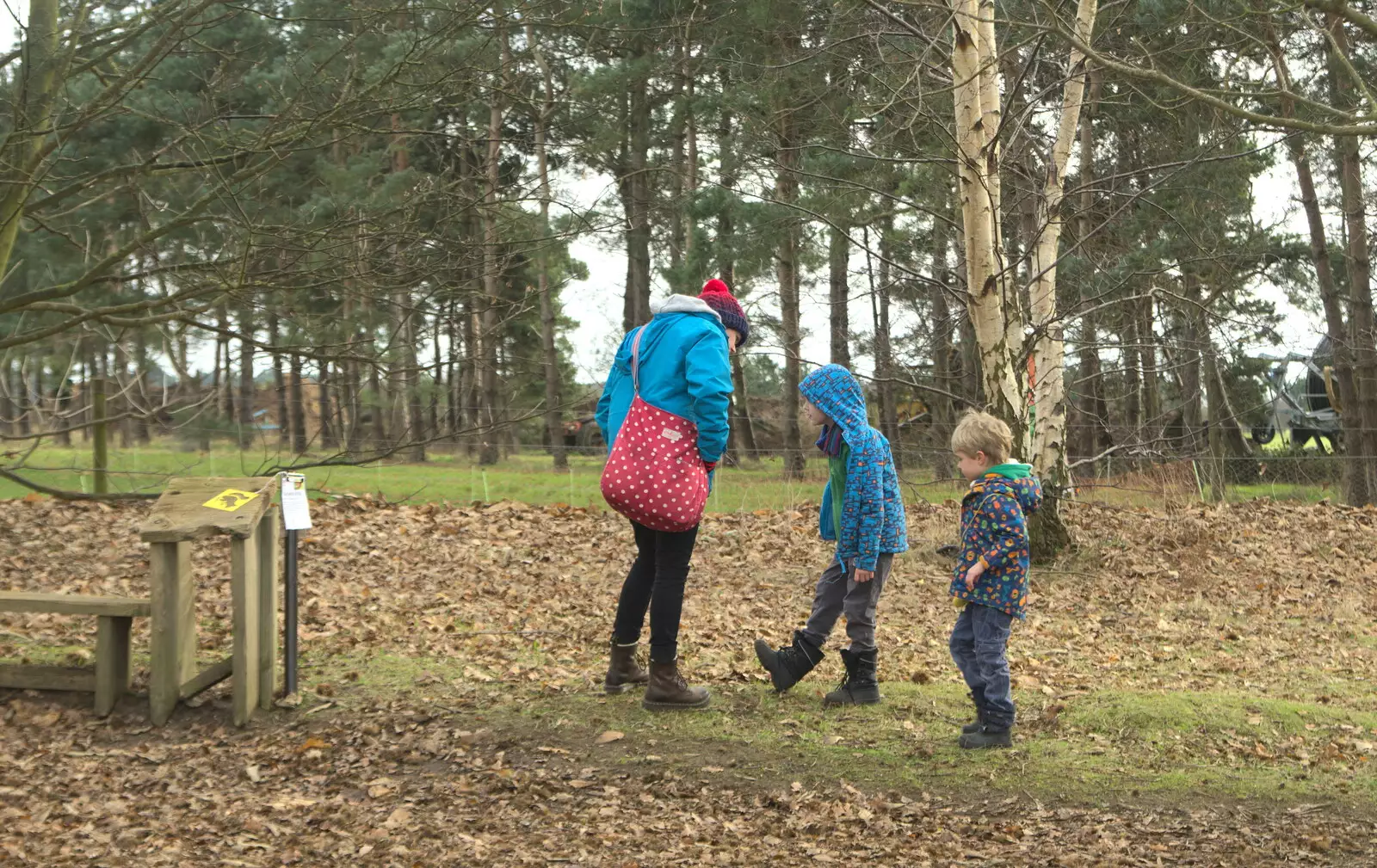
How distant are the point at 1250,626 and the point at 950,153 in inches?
169

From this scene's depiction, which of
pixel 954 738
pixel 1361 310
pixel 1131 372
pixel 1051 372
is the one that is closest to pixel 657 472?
pixel 954 738

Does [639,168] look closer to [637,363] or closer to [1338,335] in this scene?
[1338,335]

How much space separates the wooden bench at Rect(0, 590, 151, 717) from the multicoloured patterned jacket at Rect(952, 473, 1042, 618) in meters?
3.73

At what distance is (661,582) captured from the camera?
5270 mm

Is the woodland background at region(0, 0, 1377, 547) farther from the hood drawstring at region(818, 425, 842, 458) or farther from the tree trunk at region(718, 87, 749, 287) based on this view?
the hood drawstring at region(818, 425, 842, 458)

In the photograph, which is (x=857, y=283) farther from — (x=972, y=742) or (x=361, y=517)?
(x=972, y=742)

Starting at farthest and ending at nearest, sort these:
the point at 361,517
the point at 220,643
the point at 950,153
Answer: the point at 361,517 < the point at 950,153 < the point at 220,643

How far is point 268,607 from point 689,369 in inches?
93.6

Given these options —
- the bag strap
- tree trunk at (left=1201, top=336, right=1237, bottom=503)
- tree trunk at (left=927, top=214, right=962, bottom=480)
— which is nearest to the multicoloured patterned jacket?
the bag strap

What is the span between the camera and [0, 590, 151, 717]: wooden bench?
5.62 meters

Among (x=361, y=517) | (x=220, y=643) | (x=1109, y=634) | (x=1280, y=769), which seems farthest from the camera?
(x=361, y=517)

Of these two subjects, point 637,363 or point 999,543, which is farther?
point 637,363

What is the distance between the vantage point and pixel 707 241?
19.9 metres

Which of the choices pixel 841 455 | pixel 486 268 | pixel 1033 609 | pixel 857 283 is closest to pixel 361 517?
pixel 486 268
